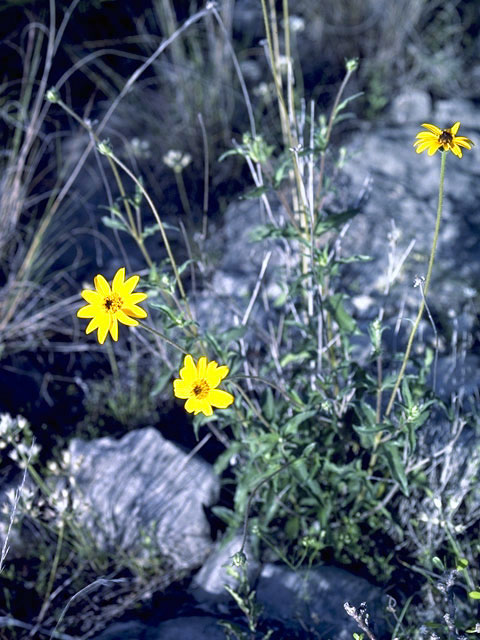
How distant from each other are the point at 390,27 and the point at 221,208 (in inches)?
74.2

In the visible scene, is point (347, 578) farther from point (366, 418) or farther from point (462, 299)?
point (462, 299)

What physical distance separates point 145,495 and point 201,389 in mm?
1169

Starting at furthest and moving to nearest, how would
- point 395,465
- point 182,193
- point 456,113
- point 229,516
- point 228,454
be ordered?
1. point 456,113
2. point 182,193
3. point 229,516
4. point 228,454
5. point 395,465

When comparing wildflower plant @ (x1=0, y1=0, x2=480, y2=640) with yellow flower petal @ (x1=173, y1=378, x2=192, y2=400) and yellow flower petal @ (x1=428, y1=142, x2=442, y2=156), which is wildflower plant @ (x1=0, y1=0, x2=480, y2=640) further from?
yellow flower petal @ (x1=428, y1=142, x2=442, y2=156)

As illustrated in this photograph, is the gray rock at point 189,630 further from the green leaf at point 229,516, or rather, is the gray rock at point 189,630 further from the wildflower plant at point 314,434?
the green leaf at point 229,516

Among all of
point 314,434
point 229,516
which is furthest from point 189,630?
point 314,434

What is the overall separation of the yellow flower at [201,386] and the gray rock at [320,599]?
3.10ft

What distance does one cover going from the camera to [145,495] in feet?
9.14

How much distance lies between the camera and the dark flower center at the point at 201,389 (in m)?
1.80

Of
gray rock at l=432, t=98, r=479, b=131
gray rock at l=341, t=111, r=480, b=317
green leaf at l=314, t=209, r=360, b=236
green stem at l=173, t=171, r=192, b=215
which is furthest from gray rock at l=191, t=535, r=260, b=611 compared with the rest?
gray rock at l=432, t=98, r=479, b=131

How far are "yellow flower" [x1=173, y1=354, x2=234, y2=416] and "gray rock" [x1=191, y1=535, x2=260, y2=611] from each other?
891 millimetres

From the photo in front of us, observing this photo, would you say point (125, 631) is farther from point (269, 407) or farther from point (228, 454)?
point (269, 407)

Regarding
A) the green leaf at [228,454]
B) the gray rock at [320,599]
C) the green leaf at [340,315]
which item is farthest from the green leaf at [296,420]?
the gray rock at [320,599]

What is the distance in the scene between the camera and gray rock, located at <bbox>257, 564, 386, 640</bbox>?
222cm
